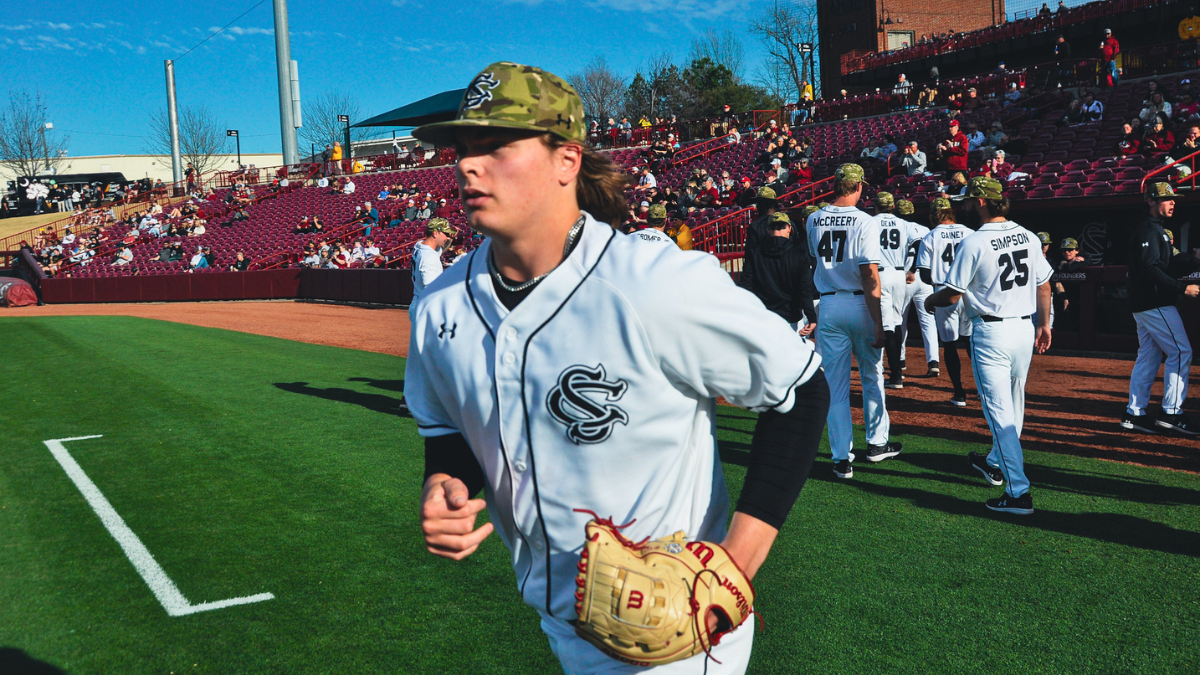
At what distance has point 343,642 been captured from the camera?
3688 mm

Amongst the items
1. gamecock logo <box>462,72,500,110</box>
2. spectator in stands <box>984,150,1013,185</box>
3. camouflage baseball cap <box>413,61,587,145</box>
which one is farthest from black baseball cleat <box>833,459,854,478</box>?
spectator in stands <box>984,150,1013,185</box>

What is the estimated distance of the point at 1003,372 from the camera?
552 centimetres

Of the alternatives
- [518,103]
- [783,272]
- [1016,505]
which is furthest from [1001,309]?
[518,103]

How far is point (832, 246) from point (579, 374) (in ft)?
17.3

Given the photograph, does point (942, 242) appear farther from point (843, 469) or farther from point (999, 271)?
point (843, 469)

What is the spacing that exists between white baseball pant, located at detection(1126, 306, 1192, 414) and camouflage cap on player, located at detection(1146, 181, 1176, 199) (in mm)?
1014

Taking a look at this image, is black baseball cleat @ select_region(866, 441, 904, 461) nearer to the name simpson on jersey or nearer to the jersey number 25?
the jersey number 25

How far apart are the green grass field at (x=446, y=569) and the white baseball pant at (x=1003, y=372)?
1.52ft

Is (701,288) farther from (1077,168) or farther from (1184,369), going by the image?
(1077,168)

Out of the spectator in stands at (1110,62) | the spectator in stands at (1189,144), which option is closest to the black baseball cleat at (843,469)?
the spectator in stands at (1189,144)

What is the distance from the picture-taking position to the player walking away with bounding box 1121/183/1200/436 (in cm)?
725

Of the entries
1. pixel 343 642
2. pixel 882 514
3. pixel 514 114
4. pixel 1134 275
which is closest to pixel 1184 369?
pixel 1134 275

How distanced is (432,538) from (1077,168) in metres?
18.8

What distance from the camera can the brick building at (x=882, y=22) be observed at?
46844 millimetres
